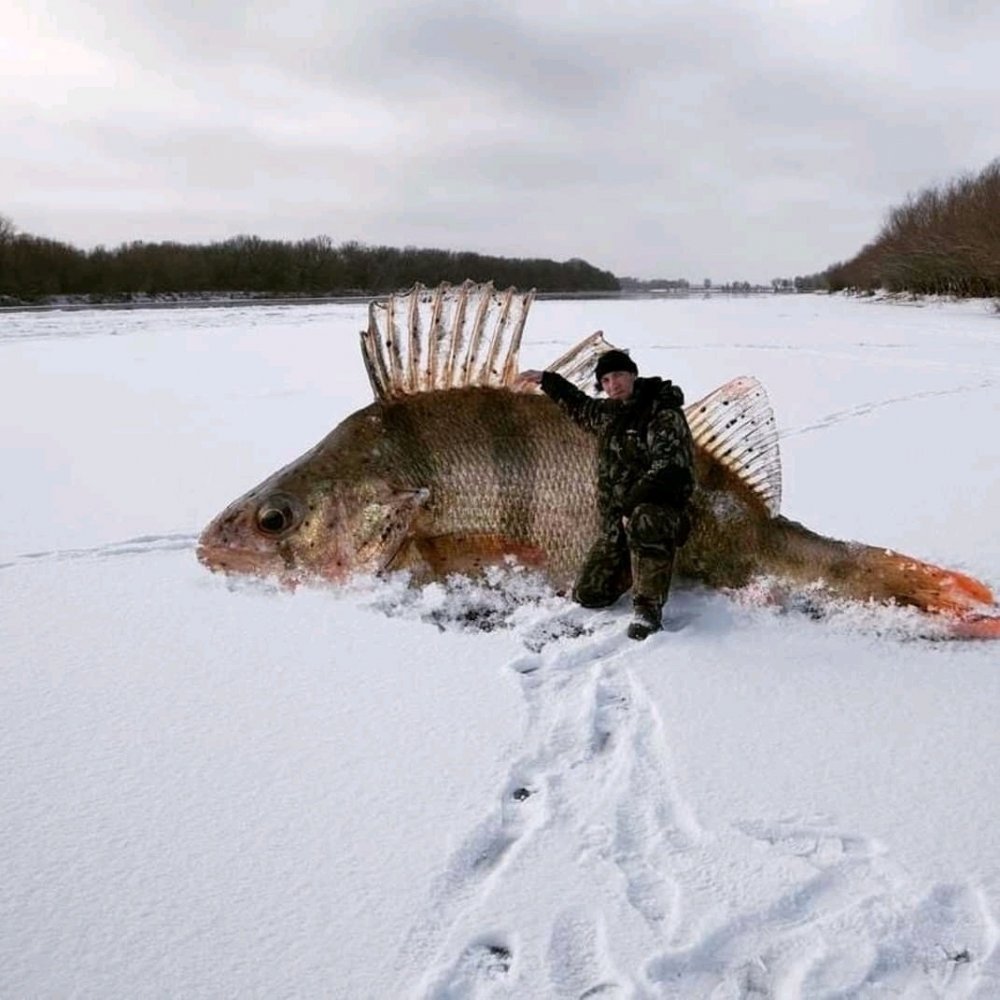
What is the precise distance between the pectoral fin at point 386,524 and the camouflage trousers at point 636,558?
2.51 feet

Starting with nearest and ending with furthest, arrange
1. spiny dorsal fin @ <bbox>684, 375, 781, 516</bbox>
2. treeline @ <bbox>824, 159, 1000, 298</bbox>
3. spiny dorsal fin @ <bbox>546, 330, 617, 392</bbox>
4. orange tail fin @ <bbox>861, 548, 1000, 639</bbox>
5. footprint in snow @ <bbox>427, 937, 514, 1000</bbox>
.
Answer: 1. footprint in snow @ <bbox>427, 937, 514, 1000</bbox>
2. orange tail fin @ <bbox>861, 548, 1000, 639</bbox>
3. spiny dorsal fin @ <bbox>684, 375, 781, 516</bbox>
4. spiny dorsal fin @ <bbox>546, 330, 617, 392</bbox>
5. treeline @ <bbox>824, 159, 1000, 298</bbox>

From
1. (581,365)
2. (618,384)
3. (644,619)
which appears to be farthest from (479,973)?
(581,365)

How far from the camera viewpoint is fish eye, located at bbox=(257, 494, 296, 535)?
138 inches

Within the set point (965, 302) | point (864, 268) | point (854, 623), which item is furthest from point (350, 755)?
point (864, 268)

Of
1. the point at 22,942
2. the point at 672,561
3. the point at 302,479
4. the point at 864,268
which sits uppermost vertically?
the point at 864,268

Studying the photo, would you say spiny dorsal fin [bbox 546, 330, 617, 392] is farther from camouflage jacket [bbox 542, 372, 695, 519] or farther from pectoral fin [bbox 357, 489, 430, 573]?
pectoral fin [bbox 357, 489, 430, 573]

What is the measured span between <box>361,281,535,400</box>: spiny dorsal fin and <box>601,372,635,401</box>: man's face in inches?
16.7

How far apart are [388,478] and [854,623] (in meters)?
1.94

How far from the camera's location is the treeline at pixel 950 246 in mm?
45062

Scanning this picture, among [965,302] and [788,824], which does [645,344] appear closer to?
[788,824]

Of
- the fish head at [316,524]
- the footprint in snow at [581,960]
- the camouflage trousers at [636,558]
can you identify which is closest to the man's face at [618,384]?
the camouflage trousers at [636,558]

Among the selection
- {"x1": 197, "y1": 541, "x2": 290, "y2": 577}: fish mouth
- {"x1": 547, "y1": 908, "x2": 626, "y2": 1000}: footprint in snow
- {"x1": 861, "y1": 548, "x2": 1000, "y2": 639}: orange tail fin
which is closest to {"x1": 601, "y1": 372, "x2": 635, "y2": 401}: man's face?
{"x1": 861, "y1": 548, "x2": 1000, "y2": 639}: orange tail fin

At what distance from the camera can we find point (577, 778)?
2527 mm

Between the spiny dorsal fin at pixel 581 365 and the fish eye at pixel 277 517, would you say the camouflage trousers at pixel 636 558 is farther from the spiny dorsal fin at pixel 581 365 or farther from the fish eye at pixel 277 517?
the fish eye at pixel 277 517
